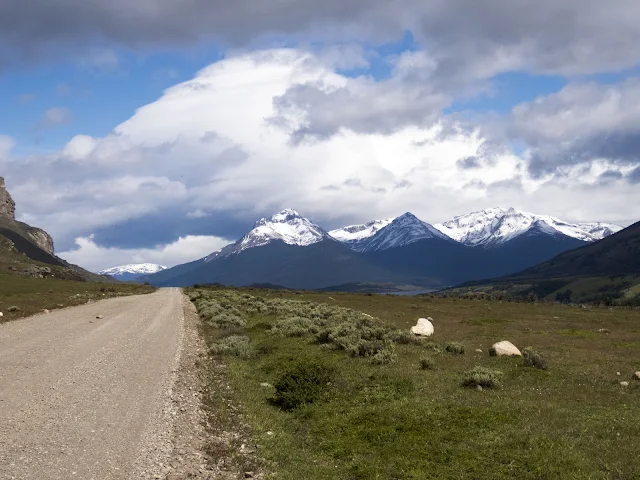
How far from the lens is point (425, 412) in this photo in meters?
15.9

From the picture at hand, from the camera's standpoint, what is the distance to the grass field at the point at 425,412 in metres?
12.4

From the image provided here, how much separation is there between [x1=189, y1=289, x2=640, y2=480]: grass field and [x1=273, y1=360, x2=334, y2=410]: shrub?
5 centimetres

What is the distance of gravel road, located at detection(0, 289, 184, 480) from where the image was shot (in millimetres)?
11227

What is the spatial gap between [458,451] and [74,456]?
9509 millimetres

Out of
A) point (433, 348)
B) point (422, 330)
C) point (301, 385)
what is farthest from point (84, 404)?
point (422, 330)

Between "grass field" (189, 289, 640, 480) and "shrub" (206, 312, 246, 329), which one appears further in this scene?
"shrub" (206, 312, 246, 329)

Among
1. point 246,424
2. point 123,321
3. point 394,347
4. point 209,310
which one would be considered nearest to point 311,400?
point 246,424

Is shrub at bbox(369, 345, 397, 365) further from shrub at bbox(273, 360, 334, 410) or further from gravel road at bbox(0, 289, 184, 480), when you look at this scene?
gravel road at bbox(0, 289, 184, 480)

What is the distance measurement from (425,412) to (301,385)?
526cm

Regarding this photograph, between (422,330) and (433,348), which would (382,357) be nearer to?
(433,348)

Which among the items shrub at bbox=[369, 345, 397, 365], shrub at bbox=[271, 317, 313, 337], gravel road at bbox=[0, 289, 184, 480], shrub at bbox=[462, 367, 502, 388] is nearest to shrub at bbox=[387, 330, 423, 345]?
shrub at bbox=[369, 345, 397, 365]

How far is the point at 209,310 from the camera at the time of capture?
49.8 m

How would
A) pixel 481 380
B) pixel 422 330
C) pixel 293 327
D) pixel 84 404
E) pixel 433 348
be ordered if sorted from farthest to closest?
pixel 422 330 → pixel 293 327 → pixel 433 348 → pixel 481 380 → pixel 84 404

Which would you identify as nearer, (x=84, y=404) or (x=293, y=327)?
(x=84, y=404)
